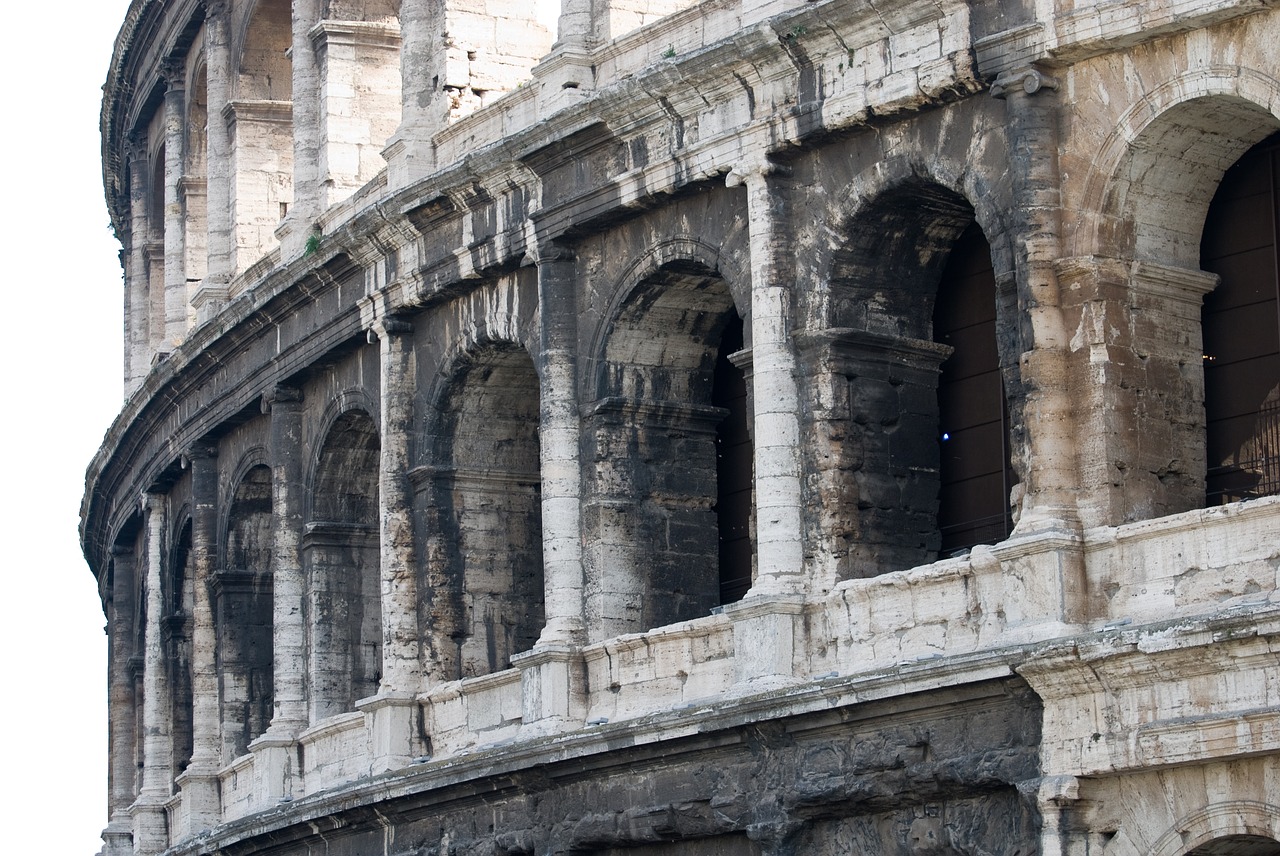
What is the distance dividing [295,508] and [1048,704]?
10303mm

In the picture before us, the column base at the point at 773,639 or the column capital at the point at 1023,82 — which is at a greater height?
the column capital at the point at 1023,82

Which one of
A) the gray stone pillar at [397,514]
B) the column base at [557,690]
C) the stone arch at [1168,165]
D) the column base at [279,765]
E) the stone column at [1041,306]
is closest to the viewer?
the stone arch at [1168,165]

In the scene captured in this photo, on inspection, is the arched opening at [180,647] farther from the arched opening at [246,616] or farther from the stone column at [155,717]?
the arched opening at [246,616]

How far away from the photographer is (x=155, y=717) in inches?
1164

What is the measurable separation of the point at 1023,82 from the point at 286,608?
396 inches

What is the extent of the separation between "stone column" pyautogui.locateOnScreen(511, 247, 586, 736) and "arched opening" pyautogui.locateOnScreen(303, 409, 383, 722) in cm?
392

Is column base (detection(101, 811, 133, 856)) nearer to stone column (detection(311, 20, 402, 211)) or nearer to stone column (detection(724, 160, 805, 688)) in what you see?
stone column (detection(311, 20, 402, 211))

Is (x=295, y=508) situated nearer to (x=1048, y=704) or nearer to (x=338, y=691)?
(x=338, y=691)

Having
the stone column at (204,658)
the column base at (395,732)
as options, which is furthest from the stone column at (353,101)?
the column base at (395,732)

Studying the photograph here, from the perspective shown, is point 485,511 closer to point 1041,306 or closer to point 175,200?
point 1041,306

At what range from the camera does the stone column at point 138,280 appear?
33562 mm

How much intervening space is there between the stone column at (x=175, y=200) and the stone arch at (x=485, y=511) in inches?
322

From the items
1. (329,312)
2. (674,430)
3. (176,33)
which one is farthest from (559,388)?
(176,33)

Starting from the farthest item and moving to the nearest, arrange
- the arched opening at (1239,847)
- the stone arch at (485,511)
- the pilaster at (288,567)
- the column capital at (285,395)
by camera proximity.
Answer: the column capital at (285,395), the pilaster at (288,567), the stone arch at (485,511), the arched opening at (1239,847)
